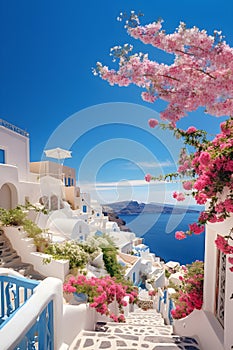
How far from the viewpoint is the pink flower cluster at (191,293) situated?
4.29m

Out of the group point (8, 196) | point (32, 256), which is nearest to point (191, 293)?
point (32, 256)

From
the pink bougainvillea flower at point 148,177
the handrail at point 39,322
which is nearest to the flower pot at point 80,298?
the handrail at point 39,322

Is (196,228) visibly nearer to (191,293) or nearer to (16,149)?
(191,293)

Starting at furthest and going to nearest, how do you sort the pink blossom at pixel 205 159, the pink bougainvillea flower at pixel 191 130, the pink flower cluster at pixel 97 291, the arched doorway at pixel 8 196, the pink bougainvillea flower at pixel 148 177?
the arched doorway at pixel 8 196 < the pink flower cluster at pixel 97 291 < the pink bougainvillea flower at pixel 148 177 < the pink bougainvillea flower at pixel 191 130 < the pink blossom at pixel 205 159

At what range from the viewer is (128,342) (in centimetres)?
352

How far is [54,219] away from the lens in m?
12.4

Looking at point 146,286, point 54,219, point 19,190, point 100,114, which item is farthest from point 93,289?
point 146,286

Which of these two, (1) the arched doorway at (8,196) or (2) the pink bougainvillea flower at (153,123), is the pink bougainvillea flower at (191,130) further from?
(1) the arched doorway at (8,196)

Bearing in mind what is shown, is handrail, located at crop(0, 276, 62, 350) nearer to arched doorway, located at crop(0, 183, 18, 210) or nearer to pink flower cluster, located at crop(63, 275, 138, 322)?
pink flower cluster, located at crop(63, 275, 138, 322)

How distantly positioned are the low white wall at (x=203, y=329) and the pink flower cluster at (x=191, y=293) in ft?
0.37

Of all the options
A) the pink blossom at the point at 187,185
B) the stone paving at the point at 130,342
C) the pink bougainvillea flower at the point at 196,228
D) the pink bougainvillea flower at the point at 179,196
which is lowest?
the stone paving at the point at 130,342

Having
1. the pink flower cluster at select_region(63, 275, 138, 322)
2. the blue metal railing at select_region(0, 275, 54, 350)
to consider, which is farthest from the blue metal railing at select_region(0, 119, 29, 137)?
the blue metal railing at select_region(0, 275, 54, 350)

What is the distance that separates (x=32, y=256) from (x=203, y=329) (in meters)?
6.20

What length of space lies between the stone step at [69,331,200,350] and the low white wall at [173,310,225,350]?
179 mm
